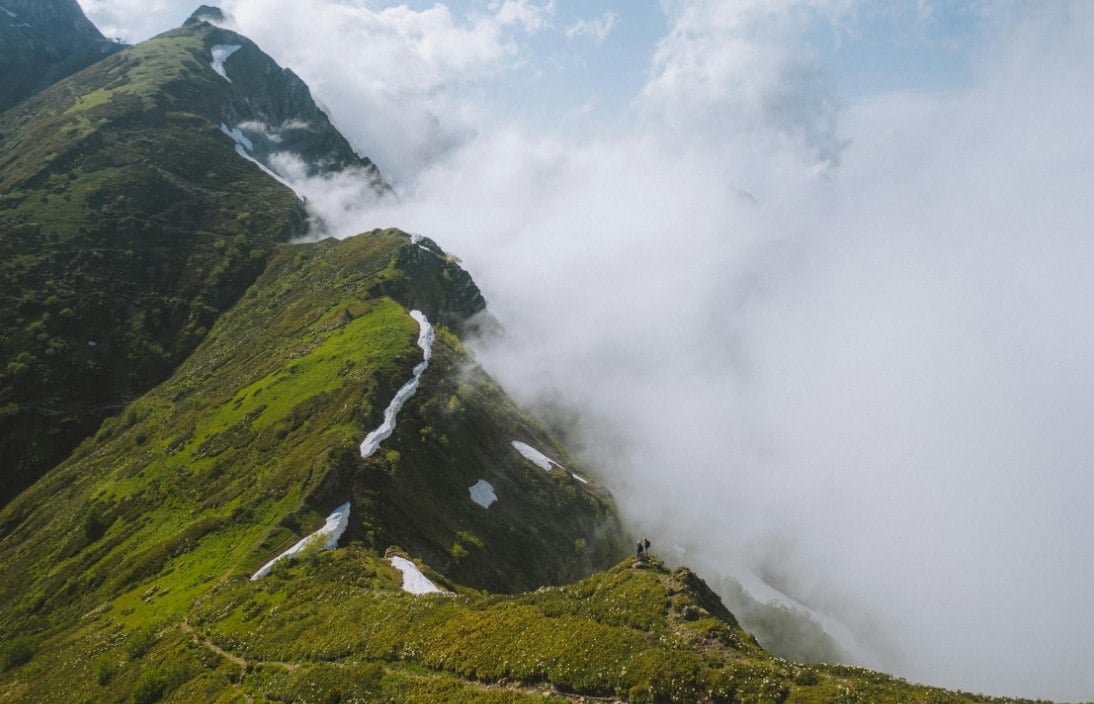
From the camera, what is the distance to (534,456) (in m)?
92.1

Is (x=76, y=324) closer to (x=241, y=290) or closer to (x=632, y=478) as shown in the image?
(x=241, y=290)

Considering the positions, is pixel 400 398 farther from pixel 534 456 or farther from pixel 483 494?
pixel 534 456

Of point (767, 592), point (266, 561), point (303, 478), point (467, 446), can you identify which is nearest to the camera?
point (266, 561)

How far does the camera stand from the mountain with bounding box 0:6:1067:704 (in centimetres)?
2738

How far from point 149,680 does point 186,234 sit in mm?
165536

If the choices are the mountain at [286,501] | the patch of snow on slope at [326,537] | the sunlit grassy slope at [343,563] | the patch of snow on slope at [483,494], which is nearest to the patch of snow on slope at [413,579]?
the mountain at [286,501]

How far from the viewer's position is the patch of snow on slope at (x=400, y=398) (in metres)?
62.6

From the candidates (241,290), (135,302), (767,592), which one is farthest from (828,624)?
(135,302)

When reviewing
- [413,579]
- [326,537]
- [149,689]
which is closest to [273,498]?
[326,537]

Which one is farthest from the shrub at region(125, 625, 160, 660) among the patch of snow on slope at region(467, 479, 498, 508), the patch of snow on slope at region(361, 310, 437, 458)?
the patch of snow on slope at region(467, 479, 498, 508)

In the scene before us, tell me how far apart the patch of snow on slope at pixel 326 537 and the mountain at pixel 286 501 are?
19 centimetres

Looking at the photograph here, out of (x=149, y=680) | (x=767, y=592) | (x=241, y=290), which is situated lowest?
(x=149, y=680)

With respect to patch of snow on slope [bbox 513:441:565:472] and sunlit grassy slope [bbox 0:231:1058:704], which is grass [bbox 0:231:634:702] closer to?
sunlit grassy slope [bbox 0:231:1058:704]

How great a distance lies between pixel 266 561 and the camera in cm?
4794
